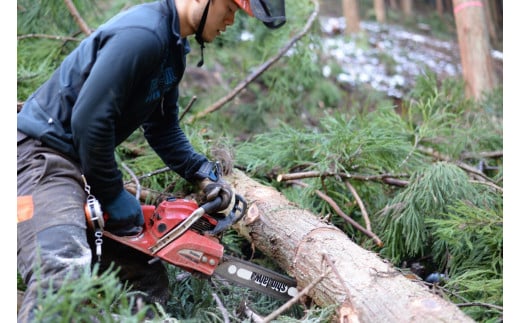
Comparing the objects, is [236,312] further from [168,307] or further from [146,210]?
[146,210]

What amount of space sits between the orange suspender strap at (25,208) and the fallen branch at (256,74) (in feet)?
5.78

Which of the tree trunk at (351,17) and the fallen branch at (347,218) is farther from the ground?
the fallen branch at (347,218)

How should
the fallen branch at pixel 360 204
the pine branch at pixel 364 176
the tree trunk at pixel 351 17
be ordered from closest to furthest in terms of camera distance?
the fallen branch at pixel 360 204
the pine branch at pixel 364 176
the tree trunk at pixel 351 17

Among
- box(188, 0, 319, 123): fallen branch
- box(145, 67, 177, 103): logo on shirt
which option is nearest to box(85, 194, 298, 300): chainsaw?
box(145, 67, 177, 103): logo on shirt

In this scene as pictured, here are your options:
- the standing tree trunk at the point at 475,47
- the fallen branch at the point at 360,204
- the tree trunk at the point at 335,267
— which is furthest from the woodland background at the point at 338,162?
the standing tree trunk at the point at 475,47

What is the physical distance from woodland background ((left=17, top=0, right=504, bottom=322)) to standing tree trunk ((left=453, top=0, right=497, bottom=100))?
0.80 meters

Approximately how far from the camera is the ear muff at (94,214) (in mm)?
1970

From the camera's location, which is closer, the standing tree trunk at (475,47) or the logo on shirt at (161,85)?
the logo on shirt at (161,85)

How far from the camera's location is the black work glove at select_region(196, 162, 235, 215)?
2.30 m

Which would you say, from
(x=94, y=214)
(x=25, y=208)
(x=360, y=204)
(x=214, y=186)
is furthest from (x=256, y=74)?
(x=25, y=208)

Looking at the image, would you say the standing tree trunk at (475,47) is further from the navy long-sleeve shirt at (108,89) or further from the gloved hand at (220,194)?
the navy long-sleeve shirt at (108,89)

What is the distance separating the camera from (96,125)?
6.22ft

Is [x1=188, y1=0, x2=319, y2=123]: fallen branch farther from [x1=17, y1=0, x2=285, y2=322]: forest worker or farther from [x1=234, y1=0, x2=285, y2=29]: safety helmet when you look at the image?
[x1=234, y1=0, x2=285, y2=29]: safety helmet

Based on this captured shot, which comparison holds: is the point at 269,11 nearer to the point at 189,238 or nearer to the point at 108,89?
the point at 108,89
